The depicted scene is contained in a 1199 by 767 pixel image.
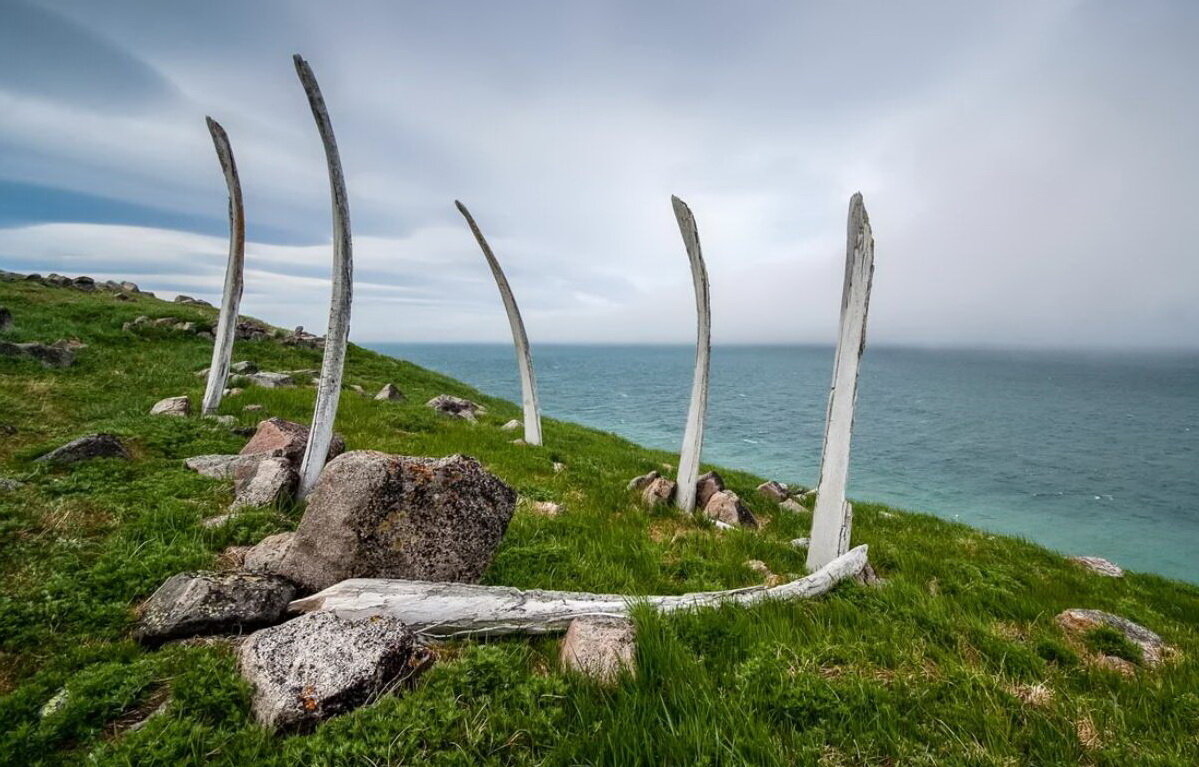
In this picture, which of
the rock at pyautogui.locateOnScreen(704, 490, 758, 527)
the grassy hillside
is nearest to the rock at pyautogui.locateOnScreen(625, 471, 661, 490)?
the rock at pyautogui.locateOnScreen(704, 490, 758, 527)

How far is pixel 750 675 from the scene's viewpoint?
3.36m

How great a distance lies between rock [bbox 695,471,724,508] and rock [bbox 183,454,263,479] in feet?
24.1

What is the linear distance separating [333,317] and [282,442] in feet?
7.42

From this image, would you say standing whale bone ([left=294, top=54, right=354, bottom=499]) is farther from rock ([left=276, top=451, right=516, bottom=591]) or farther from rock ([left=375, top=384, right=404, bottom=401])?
rock ([left=375, top=384, right=404, bottom=401])

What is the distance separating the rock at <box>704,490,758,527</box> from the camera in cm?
836

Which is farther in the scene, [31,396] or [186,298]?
[186,298]

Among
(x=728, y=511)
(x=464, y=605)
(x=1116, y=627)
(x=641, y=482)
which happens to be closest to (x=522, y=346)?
(x=641, y=482)

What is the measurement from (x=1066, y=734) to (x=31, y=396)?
53.8 feet

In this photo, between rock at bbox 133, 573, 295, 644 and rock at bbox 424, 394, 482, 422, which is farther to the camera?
rock at bbox 424, 394, 482, 422

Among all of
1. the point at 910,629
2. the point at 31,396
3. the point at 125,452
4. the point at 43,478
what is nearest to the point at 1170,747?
the point at 910,629

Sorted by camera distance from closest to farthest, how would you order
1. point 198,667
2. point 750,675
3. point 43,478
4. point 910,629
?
point 198,667, point 750,675, point 910,629, point 43,478

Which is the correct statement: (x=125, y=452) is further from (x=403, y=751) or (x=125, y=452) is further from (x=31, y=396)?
(x=403, y=751)

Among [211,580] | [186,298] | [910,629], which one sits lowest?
[910,629]

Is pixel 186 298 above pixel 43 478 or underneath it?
above
